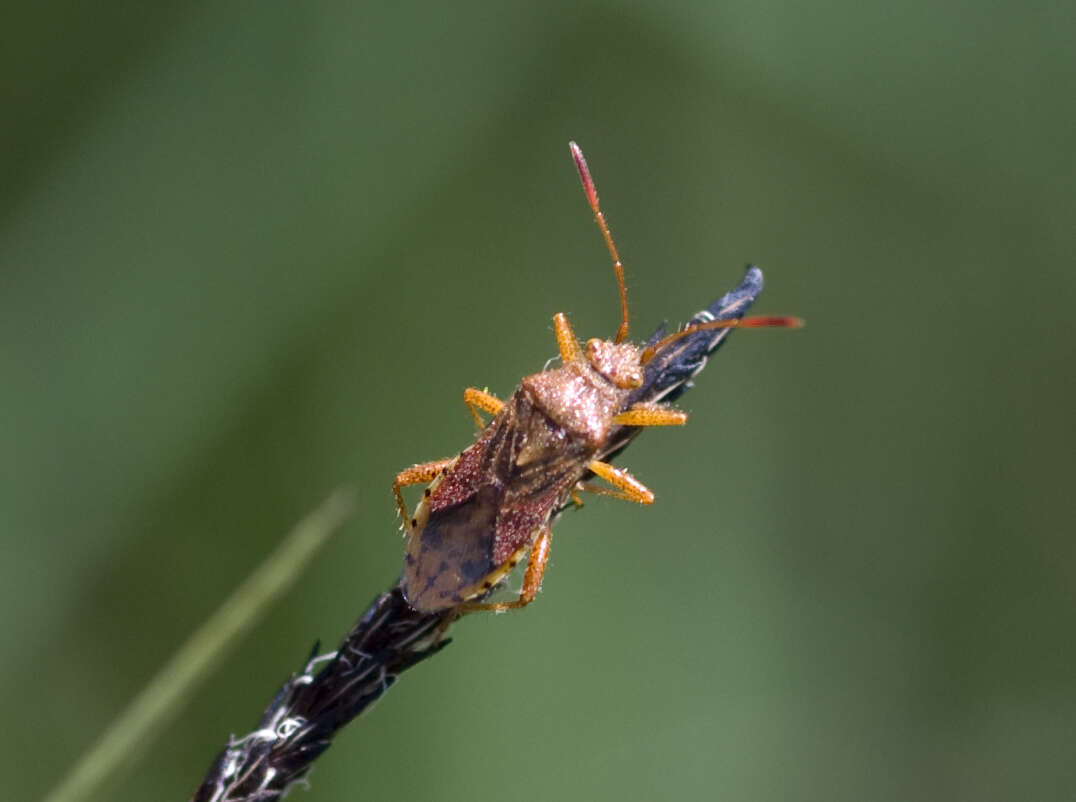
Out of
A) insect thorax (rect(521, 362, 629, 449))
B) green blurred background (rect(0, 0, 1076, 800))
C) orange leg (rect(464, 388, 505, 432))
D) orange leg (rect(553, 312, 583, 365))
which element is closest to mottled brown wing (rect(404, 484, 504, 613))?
insect thorax (rect(521, 362, 629, 449))

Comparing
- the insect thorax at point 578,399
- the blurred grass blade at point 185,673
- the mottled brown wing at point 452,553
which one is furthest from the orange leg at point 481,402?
the blurred grass blade at point 185,673

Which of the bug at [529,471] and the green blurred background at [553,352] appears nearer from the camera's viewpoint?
the bug at [529,471]

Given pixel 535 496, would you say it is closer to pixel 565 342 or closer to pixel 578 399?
pixel 578 399

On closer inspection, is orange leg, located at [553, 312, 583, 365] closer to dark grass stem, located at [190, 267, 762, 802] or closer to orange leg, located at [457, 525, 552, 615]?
orange leg, located at [457, 525, 552, 615]

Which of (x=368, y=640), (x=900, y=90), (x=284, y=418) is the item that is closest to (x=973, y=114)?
(x=900, y=90)

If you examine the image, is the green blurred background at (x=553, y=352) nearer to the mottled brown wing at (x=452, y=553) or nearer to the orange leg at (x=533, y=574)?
the orange leg at (x=533, y=574)

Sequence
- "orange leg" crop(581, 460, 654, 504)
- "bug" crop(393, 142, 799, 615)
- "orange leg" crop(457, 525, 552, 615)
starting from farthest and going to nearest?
1. "orange leg" crop(581, 460, 654, 504)
2. "orange leg" crop(457, 525, 552, 615)
3. "bug" crop(393, 142, 799, 615)
